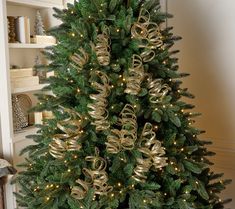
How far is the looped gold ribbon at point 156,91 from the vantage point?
4.28 feet

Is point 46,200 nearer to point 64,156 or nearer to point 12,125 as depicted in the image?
point 64,156

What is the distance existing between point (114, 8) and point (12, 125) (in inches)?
67.2

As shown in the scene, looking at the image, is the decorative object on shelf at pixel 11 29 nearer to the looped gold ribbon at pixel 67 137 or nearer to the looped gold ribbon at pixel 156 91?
the looped gold ribbon at pixel 67 137

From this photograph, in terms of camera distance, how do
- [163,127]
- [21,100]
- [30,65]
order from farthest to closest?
[30,65], [21,100], [163,127]

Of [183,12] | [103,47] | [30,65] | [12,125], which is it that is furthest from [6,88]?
[103,47]

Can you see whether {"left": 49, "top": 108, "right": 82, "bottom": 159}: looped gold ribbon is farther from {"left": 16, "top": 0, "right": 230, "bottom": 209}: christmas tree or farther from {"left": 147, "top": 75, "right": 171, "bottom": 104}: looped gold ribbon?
{"left": 147, "top": 75, "right": 171, "bottom": 104}: looped gold ribbon

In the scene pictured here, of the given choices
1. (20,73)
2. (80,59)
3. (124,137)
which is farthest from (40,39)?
(124,137)

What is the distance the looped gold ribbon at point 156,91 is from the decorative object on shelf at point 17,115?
1.88m

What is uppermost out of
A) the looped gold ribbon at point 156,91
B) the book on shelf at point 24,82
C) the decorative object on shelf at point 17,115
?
the looped gold ribbon at point 156,91

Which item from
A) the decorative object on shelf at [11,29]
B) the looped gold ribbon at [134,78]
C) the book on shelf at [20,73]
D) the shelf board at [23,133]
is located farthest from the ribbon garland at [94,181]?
the decorative object on shelf at [11,29]

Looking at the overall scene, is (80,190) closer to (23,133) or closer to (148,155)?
(148,155)

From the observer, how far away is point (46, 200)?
129cm

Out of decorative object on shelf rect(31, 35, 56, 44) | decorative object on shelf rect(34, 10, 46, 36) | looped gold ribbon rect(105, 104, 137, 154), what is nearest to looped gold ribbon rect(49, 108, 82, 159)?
looped gold ribbon rect(105, 104, 137, 154)

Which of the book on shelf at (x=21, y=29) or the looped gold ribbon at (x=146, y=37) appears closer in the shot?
the looped gold ribbon at (x=146, y=37)
